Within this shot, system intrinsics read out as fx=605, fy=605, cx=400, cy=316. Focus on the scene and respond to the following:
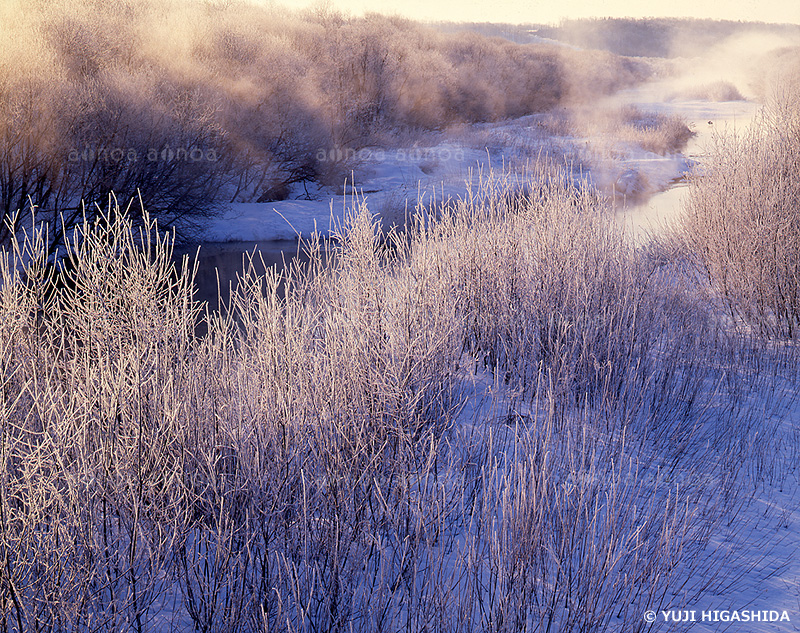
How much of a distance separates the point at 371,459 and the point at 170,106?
14.7 m

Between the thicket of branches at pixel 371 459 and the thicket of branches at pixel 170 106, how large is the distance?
22.7 feet

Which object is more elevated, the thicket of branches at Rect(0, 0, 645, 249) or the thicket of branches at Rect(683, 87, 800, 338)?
the thicket of branches at Rect(0, 0, 645, 249)

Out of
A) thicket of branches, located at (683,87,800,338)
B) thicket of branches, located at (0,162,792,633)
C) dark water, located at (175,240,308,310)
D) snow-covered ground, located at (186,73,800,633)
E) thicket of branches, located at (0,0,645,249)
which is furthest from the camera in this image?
thicket of branches, located at (0,0,645,249)

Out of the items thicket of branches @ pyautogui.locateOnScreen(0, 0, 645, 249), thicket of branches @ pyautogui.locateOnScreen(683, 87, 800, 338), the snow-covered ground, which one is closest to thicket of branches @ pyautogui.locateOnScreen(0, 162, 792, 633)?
the snow-covered ground

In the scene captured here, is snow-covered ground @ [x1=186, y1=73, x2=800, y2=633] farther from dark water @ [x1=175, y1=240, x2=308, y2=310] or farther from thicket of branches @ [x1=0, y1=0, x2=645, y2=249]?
thicket of branches @ [x1=0, y1=0, x2=645, y2=249]

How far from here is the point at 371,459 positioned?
3189mm

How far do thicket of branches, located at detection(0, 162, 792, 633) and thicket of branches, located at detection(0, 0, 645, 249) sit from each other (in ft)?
22.7

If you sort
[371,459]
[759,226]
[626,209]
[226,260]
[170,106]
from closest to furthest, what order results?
[371,459] < [759,226] < [626,209] < [226,260] < [170,106]

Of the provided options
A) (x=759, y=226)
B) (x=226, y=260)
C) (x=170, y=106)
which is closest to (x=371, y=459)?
(x=759, y=226)

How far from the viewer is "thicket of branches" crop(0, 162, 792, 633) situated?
8.16 feet

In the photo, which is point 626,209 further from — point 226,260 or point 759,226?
point 226,260

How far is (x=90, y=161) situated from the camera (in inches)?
530

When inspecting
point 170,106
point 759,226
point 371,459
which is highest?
point 170,106

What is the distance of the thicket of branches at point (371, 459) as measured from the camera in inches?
98.0
